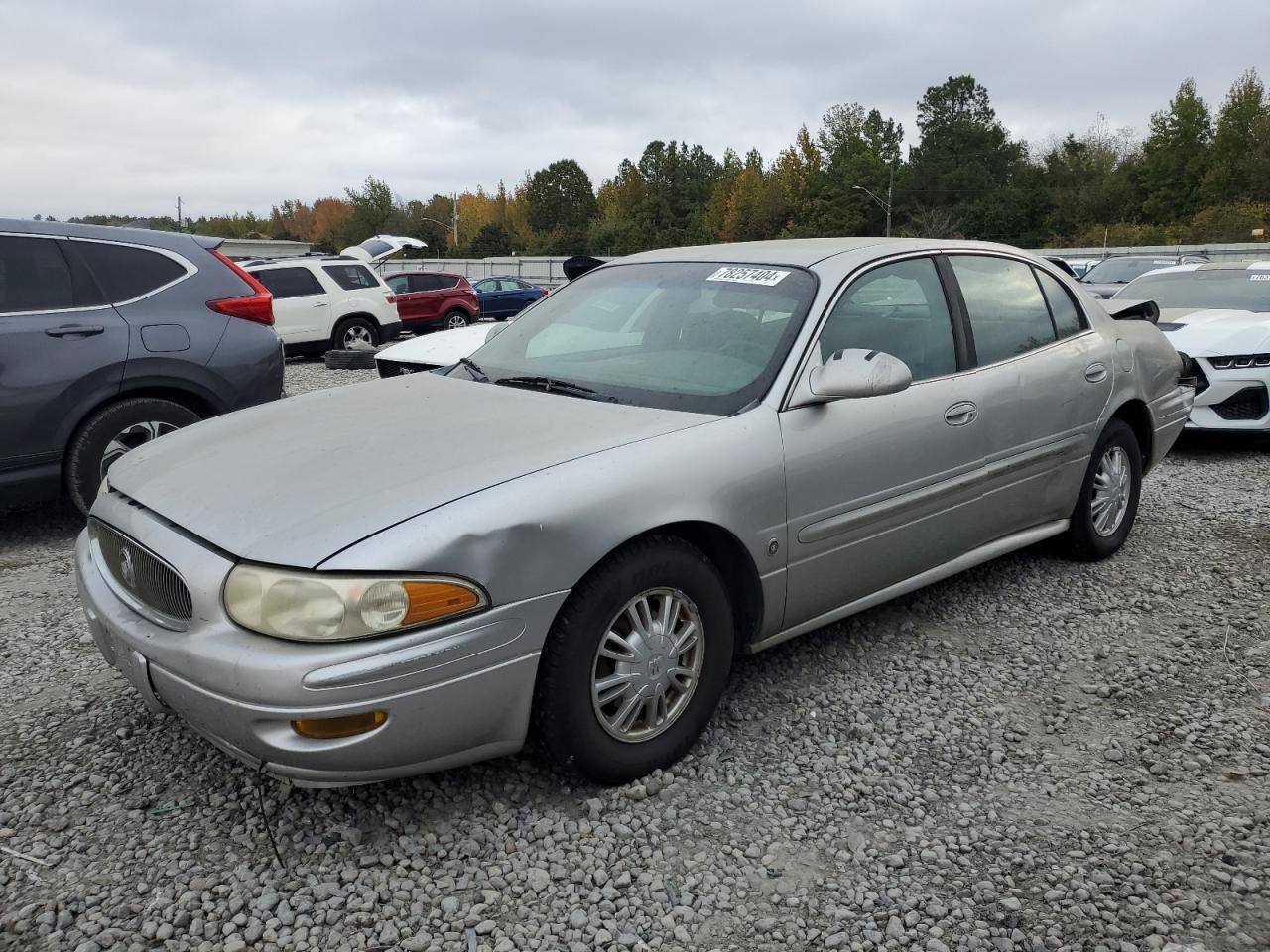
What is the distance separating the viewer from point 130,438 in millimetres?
5125

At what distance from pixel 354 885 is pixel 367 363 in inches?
299

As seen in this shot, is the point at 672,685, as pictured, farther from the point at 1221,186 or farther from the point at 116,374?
the point at 1221,186

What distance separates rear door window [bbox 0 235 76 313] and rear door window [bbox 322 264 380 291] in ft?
33.4

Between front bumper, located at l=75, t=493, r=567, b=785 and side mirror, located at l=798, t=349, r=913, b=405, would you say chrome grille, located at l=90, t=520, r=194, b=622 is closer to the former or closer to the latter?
front bumper, located at l=75, t=493, r=567, b=785

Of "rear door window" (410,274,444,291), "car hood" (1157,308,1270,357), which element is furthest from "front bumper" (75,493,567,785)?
"rear door window" (410,274,444,291)

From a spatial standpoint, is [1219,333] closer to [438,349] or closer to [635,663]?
[438,349]

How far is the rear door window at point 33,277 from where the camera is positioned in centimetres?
497

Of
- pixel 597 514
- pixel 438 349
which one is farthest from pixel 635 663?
pixel 438 349

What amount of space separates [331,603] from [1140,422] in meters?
4.04

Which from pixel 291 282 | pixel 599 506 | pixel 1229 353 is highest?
pixel 291 282

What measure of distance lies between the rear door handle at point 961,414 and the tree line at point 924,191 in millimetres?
51539

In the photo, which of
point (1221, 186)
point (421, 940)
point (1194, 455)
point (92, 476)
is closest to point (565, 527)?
point (421, 940)

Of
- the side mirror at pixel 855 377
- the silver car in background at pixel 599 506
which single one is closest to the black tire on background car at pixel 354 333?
the silver car in background at pixel 599 506

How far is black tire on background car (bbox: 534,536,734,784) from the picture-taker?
8.29 feet
